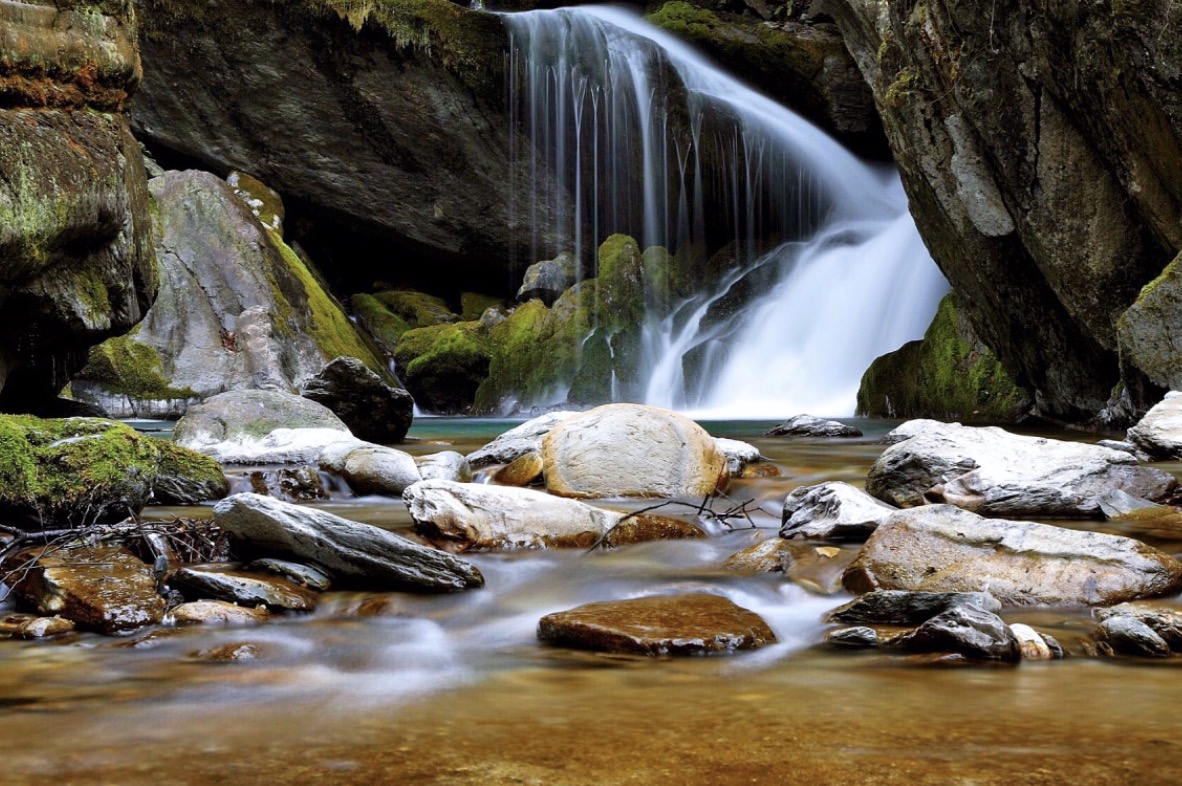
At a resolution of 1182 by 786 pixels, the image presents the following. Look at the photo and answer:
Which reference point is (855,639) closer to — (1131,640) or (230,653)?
(1131,640)

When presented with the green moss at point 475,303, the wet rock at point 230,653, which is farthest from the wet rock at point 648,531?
the green moss at point 475,303

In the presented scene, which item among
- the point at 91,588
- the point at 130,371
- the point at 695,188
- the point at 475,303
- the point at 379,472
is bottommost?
the point at 91,588

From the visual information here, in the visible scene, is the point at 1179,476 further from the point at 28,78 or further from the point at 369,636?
the point at 28,78

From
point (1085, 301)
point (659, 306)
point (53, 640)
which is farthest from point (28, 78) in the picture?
point (659, 306)

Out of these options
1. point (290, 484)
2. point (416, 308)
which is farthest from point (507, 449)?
point (416, 308)

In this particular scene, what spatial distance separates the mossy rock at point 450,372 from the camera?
64.1 feet

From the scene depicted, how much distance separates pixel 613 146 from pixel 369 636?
1960 cm

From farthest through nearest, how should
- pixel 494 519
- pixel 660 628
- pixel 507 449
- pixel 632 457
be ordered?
pixel 507 449 → pixel 632 457 → pixel 494 519 → pixel 660 628

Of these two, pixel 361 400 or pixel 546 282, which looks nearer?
pixel 361 400

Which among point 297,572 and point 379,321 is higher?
point 379,321

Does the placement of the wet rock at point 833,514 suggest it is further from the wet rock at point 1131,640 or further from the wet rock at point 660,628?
the wet rock at point 1131,640

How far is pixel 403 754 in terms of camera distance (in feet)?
7.40

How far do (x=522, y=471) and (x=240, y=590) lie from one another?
3.17m

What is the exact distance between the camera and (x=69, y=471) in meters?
4.57
